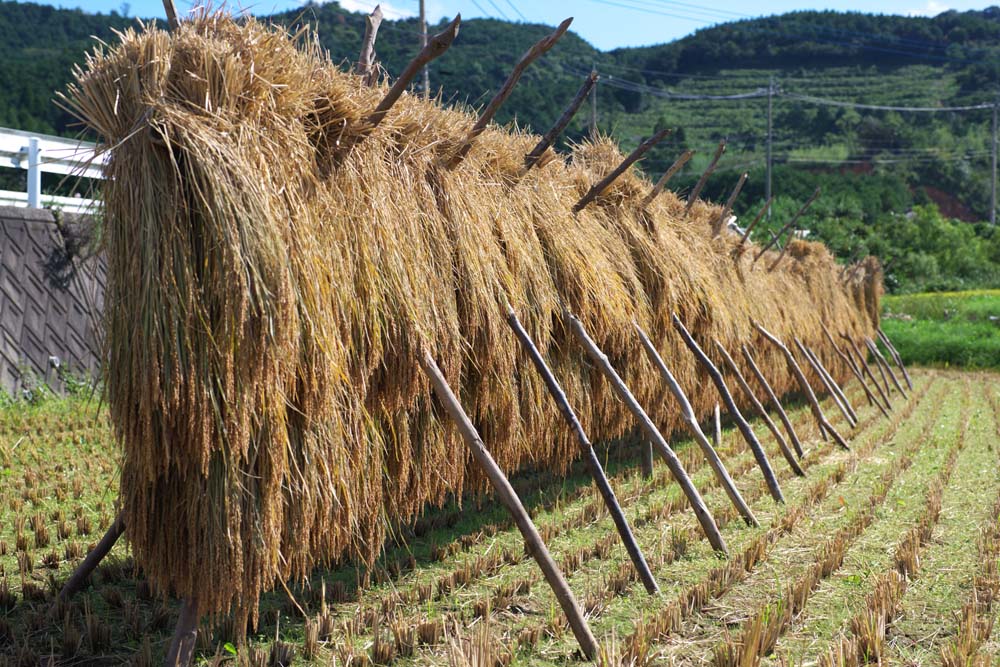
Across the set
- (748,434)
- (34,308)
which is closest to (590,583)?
(748,434)

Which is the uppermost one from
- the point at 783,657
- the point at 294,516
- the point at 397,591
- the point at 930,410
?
the point at 294,516

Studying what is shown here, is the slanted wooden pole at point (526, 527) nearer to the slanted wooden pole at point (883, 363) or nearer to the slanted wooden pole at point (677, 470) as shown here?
the slanted wooden pole at point (677, 470)

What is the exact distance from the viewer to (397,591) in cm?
400

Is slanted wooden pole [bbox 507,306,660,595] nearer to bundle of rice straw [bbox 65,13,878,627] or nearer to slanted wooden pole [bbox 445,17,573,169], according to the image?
bundle of rice straw [bbox 65,13,878,627]

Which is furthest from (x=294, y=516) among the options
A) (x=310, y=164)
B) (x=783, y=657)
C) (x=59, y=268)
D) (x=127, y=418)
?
(x=59, y=268)

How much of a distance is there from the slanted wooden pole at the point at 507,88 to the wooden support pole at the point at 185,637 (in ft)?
8.68

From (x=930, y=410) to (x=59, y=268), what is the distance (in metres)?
11.8

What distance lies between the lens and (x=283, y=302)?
9.85 feet

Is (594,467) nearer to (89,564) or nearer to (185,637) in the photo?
(185,637)

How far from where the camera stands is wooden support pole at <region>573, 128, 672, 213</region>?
5793 millimetres

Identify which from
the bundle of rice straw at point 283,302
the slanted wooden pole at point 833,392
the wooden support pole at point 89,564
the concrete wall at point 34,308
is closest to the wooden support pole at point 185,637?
the bundle of rice straw at point 283,302

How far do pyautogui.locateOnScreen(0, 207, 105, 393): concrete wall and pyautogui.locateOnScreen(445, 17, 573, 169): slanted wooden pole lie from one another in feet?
17.6

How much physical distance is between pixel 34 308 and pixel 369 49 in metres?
6.32

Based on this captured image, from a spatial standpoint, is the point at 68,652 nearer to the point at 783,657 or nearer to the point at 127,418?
the point at 127,418
